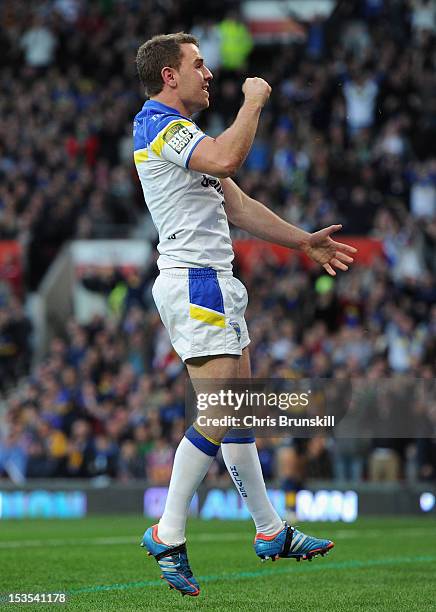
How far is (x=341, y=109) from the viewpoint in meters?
20.9

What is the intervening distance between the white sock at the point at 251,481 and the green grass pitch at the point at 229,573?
391 mm

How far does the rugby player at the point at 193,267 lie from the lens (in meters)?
6.42

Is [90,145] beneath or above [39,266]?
above

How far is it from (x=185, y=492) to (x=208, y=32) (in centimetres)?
1810

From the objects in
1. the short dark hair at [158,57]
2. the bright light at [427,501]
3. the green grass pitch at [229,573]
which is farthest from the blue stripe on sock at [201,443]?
the bright light at [427,501]

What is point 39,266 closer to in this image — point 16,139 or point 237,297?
point 16,139

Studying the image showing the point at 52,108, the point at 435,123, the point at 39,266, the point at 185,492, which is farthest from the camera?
the point at 52,108

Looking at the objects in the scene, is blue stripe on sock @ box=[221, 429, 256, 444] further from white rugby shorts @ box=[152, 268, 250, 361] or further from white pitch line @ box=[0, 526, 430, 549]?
white pitch line @ box=[0, 526, 430, 549]

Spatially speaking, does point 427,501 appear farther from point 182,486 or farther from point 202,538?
point 182,486

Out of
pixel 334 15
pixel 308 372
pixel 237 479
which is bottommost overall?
pixel 308 372

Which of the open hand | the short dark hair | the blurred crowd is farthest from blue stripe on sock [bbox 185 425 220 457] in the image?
the blurred crowd

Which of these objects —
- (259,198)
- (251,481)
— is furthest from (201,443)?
(259,198)

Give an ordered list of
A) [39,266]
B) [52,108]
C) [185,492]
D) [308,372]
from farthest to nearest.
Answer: [52,108], [39,266], [308,372], [185,492]

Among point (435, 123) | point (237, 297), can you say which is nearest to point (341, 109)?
point (435, 123)
